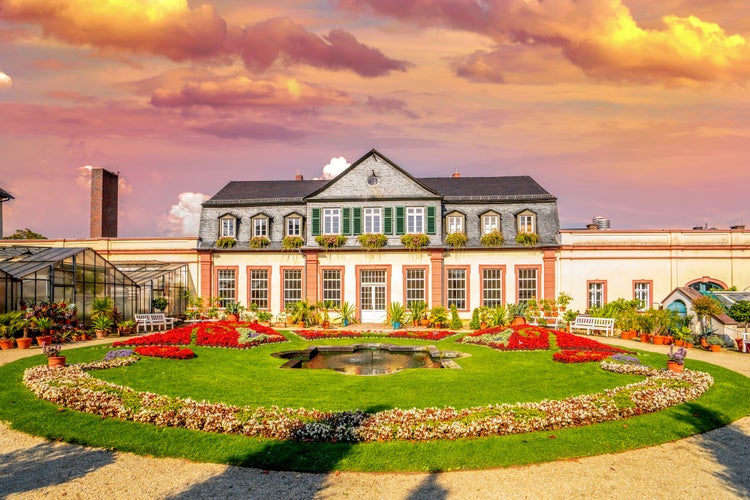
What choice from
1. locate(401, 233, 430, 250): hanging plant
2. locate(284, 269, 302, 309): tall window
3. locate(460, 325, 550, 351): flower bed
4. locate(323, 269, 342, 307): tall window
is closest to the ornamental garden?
locate(460, 325, 550, 351): flower bed

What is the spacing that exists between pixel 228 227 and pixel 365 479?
25.3 meters

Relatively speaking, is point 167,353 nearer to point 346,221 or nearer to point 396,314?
point 396,314

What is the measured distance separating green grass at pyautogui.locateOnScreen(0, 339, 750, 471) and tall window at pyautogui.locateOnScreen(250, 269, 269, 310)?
1286cm

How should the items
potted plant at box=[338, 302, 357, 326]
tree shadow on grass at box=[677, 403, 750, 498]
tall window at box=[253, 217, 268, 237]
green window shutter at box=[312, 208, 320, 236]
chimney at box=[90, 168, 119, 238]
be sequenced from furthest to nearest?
chimney at box=[90, 168, 119, 238] → tall window at box=[253, 217, 268, 237] → green window shutter at box=[312, 208, 320, 236] → potted plant at box=[338, 302, 357, 326] → tree shadow on grass at box=[677, 403, 750, 498]

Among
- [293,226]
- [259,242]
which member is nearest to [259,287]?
[259,242]

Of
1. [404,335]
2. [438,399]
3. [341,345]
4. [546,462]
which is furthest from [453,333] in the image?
[546,462]

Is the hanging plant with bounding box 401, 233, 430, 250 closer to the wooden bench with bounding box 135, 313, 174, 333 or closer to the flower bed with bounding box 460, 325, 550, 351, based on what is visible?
the flower bed with bounding box 460, 325, 550, 351

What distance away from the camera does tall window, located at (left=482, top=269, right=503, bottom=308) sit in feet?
91.5

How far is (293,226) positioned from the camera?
29.7m

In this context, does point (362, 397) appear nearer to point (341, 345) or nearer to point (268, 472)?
point (268, 472)

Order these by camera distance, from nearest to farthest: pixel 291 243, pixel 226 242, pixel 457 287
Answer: pixel 457 287
pixel 291 243
pixel 226 242

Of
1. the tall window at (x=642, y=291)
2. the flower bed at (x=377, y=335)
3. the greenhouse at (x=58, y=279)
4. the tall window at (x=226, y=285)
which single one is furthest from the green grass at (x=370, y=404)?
the tall window at (x=226, y=285)

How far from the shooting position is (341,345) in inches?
750

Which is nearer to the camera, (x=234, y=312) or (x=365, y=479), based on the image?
(x=365, y=479)
